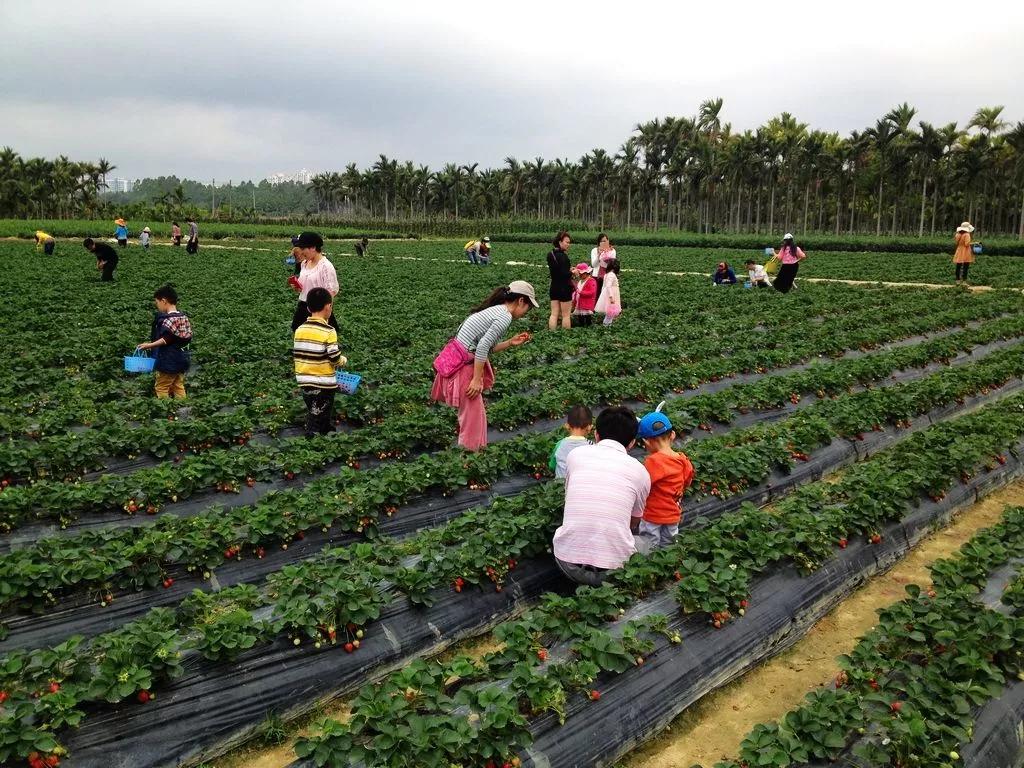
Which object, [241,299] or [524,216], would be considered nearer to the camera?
[241,299]

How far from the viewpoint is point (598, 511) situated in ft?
15.5

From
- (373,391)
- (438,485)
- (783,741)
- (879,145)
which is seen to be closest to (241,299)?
(373,391)

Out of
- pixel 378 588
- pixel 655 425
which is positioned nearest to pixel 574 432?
pixel 655 425

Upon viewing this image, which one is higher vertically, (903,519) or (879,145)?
(879,145)

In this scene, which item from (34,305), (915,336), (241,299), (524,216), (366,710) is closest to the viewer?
(366,710)

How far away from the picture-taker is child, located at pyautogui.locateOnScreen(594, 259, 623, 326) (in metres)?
14.8

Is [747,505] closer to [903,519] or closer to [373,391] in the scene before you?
[903,519]

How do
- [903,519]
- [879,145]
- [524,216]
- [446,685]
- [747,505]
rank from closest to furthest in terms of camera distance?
[446,685]
[747,505]
[903,519]
[879,145]
[524,216]

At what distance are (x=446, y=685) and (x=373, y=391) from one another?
5796 mm

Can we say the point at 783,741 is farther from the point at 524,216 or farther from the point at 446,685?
the point at 524,216

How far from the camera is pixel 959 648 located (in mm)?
3785

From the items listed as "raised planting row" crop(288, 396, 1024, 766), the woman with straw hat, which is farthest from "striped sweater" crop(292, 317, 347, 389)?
the woman with straw hat

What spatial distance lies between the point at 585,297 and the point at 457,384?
8713mm

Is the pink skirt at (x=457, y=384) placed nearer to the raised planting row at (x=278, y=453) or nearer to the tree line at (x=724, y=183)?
the raised planting row at (x=278, y=453)
